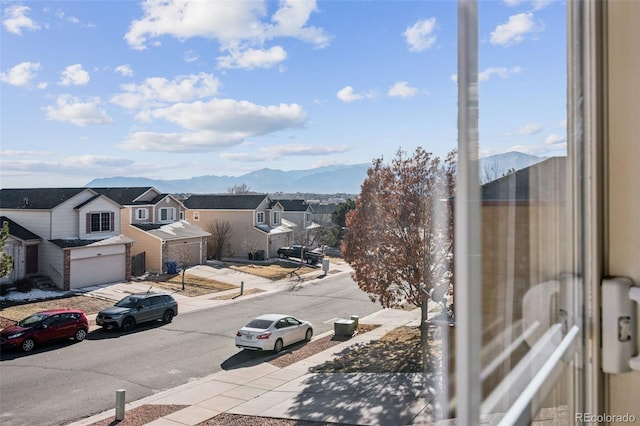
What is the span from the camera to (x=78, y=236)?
1148mm

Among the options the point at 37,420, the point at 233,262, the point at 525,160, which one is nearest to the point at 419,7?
the point at 525,160

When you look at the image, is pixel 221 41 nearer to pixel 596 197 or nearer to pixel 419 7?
pixel 419 7

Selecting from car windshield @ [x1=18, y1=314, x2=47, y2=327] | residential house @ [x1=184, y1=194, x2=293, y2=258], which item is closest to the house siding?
residential house @ [x1=184, y1=194, x2=293, y2=258]

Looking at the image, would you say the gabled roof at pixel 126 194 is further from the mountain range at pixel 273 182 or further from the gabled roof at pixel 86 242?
the gabled roof at pixel 86 242

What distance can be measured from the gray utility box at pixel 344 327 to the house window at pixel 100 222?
27.9 inches

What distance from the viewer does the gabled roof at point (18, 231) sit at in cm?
95

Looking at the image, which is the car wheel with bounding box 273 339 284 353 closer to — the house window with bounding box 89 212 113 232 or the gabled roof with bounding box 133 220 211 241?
the gabled roof with bounding box 133 220 211 241

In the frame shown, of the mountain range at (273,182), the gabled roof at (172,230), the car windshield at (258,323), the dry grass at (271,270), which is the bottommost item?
the car windshield at (258,323)

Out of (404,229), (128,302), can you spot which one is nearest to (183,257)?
(128,302)

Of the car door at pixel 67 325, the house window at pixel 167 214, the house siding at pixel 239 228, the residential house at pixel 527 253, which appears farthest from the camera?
the house siding at pixel 239 228

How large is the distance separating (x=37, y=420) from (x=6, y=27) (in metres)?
0.77

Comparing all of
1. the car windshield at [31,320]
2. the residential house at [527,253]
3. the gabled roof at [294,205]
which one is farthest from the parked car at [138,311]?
the residential house at [527,253]

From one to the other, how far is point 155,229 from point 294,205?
43cm

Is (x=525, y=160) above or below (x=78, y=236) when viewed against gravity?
above
